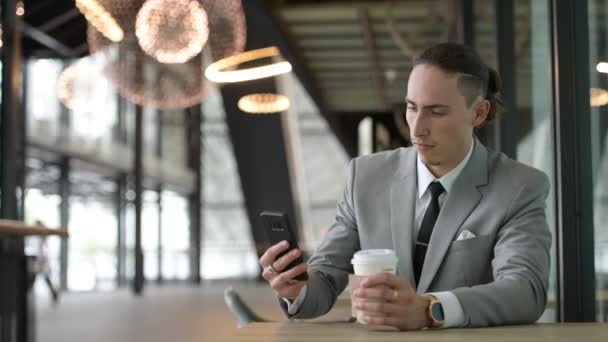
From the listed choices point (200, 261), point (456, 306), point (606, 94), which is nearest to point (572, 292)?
point (606, 94)

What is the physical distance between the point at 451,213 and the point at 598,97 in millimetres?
729

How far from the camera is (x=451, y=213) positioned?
5.78ft

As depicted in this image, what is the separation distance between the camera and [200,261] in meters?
18.2

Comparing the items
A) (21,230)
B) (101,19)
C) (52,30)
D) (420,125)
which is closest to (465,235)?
(420,125)

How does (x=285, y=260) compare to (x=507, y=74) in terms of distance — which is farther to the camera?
(x=507, y=74)

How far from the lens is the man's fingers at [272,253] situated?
62.3 inches

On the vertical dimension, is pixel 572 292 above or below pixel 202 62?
below

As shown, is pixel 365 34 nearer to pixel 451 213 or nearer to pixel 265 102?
pixel 265 102

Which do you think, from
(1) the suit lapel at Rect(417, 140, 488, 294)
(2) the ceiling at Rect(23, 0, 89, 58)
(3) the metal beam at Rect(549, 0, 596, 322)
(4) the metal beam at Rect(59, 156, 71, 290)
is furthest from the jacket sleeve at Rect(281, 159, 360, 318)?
(4) the metal beam at Rect(59, 156, 71, 290)

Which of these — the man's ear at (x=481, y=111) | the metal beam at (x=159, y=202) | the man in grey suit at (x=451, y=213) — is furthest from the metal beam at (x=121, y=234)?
the man's ear at (x=481, y=111)

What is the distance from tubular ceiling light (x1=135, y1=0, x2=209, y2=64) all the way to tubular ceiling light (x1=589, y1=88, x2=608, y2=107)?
93.8 inches

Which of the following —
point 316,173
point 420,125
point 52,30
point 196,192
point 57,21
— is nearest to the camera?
point 420,125

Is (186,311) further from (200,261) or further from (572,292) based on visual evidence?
(200,261)

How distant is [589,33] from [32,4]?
1157 cm
